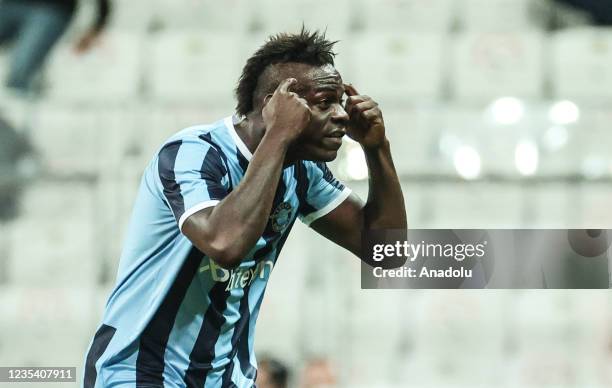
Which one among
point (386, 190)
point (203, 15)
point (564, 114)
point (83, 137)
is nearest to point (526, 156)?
point (564, 114)

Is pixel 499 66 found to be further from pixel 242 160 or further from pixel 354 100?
pixel 242 160

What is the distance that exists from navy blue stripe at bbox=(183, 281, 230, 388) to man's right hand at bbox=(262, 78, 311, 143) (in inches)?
12.2

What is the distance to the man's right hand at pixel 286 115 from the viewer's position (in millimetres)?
1648

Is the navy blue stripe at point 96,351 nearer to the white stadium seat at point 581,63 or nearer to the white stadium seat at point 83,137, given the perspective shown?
the white stadium seat at point 83,137

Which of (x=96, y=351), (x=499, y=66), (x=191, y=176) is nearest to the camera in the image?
(x=191, y=176)

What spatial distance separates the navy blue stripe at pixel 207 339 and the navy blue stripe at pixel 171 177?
0.18 meters

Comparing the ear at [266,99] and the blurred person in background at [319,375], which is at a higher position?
the ear at [266,99]

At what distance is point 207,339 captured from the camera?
5.89 ft

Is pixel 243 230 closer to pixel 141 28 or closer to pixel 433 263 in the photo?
pixel 433 263

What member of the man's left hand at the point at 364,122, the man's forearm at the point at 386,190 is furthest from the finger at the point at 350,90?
the man's forearm at the point at 386,190

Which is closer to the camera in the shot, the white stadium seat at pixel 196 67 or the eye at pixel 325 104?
the eye at pixel 325 104

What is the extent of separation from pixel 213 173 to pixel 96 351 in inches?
15.4

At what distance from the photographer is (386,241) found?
2.06 meters

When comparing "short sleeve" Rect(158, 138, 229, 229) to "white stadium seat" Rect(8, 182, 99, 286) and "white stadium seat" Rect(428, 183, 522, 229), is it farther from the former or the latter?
"white stadium seat" Rect(8, 182, 99, 286)
